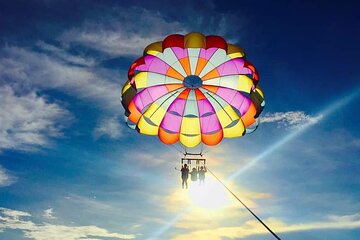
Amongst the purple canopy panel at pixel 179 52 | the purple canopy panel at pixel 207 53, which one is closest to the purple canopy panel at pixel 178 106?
the purple canopy panel at pixel 179 52

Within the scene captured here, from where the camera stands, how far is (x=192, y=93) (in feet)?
77.7

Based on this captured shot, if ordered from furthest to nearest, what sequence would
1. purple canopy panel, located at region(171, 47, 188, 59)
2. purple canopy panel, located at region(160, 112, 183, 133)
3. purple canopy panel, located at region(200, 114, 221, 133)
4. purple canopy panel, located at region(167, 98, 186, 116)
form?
purple canopy panel, located at region(167, 98, 186, 116) → purple canopy panel, located at region(160, 112, 183, 133) → purple canopy panel, located at region(200, 114, 221, 133) → purple canopy panel, located at region(171, 47, 188, 59)

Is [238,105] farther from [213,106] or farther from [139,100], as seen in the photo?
[139,100]

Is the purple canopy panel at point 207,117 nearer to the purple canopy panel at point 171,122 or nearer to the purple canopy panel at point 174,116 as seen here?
the purple canopy panel at point 174,116

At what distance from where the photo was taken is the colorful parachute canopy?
21.4 m

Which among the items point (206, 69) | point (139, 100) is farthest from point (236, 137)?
point (139, 100)

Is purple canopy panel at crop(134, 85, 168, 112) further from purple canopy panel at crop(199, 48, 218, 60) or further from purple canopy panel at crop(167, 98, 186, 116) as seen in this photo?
purple canopy panel at crop(199, 48, 218, 60)

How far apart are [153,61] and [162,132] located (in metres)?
4.00

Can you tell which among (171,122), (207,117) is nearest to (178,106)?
(171,122)

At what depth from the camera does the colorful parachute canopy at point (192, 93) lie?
70.3ft

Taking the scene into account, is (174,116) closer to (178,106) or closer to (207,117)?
(178,106)

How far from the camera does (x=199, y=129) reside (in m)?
23.3

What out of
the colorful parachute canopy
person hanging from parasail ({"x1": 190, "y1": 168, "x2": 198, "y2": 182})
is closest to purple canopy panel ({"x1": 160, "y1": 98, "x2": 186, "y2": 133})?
the colorful parachute canopy

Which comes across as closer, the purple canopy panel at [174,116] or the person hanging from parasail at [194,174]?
the person hanging from parasail at [194,174]
